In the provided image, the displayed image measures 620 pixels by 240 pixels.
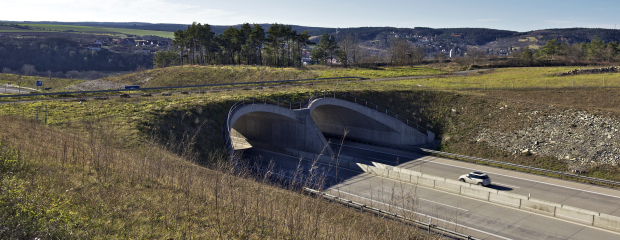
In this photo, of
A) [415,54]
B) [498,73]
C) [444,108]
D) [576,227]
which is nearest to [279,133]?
[444,108]

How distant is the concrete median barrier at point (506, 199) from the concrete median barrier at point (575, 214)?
2.06 meters

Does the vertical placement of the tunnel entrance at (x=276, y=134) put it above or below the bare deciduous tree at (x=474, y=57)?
below

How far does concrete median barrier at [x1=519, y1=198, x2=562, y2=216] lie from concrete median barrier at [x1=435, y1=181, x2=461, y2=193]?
4.08m

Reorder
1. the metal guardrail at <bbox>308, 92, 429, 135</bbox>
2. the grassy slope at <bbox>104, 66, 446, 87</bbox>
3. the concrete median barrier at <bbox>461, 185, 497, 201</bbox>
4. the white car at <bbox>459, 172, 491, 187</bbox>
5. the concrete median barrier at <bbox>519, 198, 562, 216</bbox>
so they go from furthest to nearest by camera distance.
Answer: the grassy slope at <bbox>104, 66, 446, 87</bbox>
the metal guardrail at <bbox>308, 92, 429, 135</bbox>
the white car at <bbox>459, 172, 491, 187</bbox>
the concrete median barrier at <bbox>461, 185, 497, 201</bbox>
the concrete median barrier at <bbox>519, 198, 562, 216</bbox>

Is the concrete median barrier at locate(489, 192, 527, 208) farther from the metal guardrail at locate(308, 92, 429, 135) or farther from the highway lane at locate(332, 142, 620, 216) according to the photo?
the metal guardrail at locate(308, 92, 429, 135)

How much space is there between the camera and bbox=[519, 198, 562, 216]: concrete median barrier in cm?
2189

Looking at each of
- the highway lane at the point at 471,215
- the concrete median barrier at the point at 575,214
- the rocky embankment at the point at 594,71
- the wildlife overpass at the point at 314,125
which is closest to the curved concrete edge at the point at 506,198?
the concrete median barrier at the point at 575,214

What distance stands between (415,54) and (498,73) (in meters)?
27.4

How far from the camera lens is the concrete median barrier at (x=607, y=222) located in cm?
1955

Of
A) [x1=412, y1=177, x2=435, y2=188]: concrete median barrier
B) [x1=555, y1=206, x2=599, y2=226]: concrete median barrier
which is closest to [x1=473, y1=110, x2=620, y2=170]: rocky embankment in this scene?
[x1=555, y1=206, x2=599, y2=226]: concrete median barrier

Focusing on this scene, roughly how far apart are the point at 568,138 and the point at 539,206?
16184mm

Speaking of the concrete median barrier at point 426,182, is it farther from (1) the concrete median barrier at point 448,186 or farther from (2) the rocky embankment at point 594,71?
(2) the rocky embankment at point 594,71

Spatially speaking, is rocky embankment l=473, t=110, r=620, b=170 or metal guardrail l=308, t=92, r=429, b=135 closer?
rocky embankment l=473, t=110, r=620, b=170

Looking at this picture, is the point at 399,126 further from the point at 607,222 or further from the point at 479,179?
the point at 607,222
